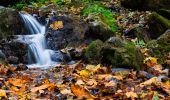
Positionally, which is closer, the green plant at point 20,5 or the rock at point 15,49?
the rock at point 15,49

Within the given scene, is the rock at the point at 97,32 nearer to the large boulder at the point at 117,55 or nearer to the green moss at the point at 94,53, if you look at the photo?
the green moss at the point at 94,53

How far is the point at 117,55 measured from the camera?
8.47m

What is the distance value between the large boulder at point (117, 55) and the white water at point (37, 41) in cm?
204

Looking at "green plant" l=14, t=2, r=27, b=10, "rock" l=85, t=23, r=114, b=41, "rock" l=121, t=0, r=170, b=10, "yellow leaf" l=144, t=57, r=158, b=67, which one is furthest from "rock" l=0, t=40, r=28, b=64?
"rock" l=121, t=0, r=170, b=10

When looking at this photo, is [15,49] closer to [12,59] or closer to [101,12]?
[12,59]

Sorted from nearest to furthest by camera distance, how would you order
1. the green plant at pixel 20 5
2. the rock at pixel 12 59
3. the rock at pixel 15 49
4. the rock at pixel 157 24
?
the rock at pixel 12 59 → the rock at pixel 15 49 → the rock at pixel 157 24 → the green plant at pixel 20 5

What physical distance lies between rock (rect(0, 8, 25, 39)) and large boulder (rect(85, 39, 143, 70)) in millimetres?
3909

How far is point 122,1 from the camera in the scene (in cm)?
1722

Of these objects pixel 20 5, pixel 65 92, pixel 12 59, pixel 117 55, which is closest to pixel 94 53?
pixel 117 55

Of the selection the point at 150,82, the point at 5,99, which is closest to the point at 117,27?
the point at 150,82

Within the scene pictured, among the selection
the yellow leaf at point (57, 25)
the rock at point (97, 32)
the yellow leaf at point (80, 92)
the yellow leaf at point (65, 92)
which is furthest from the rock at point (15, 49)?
the yellow leaf at point (80, 92)

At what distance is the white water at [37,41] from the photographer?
11.3 metres

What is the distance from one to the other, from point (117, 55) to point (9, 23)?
5.12 metres

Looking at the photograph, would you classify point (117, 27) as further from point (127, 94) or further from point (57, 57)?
point (127, 94)
